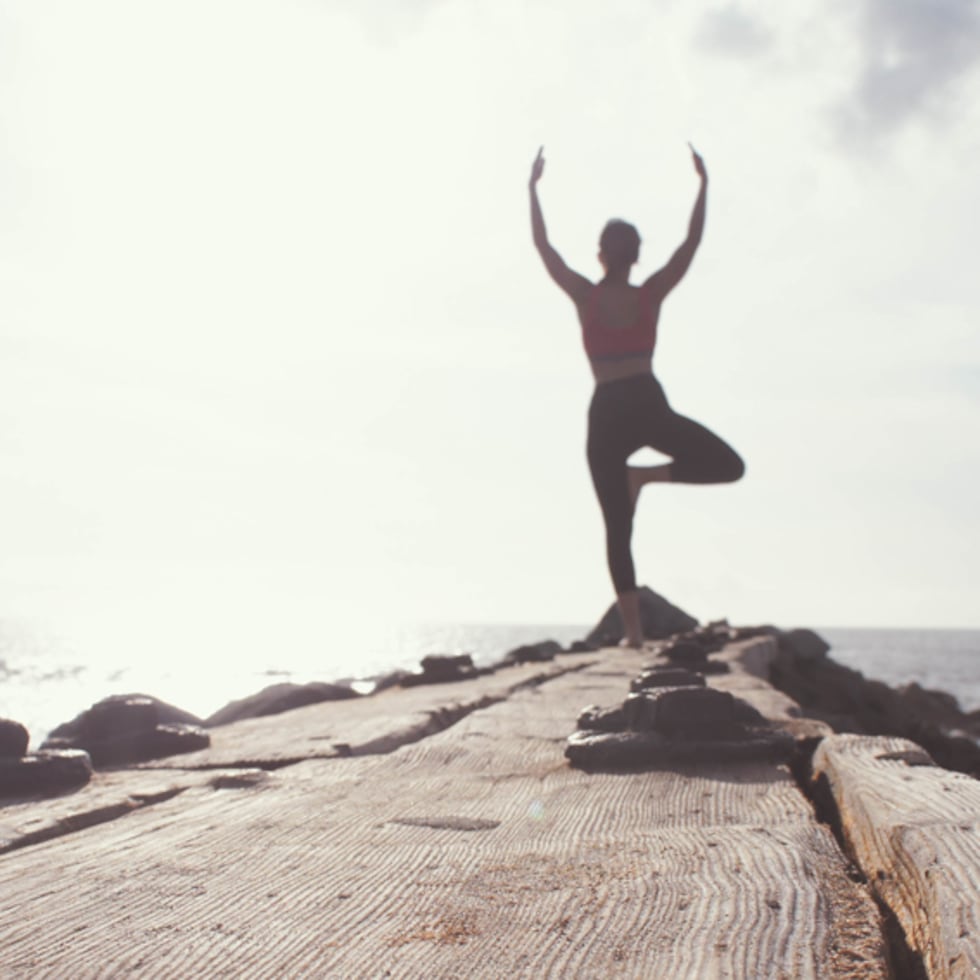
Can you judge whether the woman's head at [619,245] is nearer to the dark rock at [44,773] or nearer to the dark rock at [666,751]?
the dark rock at [666,751]

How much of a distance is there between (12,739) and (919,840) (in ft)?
6.85

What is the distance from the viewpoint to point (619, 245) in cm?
518

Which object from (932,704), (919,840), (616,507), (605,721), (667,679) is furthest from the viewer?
(932,704)

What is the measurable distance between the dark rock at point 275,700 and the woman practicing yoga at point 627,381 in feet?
5.48

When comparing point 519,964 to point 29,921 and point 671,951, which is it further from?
point 29,921

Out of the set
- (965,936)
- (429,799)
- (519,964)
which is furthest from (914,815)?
(429,799)

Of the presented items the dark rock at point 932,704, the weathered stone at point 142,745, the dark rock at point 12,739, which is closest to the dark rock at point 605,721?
the weathered stone at point 142,745

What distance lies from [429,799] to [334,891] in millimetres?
696

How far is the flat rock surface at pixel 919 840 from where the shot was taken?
1020mm

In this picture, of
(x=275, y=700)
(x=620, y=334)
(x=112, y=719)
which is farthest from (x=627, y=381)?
(x=112, y=719)

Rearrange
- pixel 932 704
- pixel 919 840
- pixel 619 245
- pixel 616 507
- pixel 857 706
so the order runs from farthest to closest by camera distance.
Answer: pixel 932 704, pixel 857 706, pixel 616 507, pixel 619 245, pixel 919 840

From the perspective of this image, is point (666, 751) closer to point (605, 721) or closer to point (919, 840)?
point (605, 721)

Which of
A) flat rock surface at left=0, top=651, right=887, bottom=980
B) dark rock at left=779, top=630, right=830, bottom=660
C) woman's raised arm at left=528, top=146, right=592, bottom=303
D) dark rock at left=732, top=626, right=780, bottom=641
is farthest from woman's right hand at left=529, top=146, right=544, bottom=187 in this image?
dark rock at left=779, top=630, right=830, bottom=660

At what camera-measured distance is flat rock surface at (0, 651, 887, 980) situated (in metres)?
1.08
